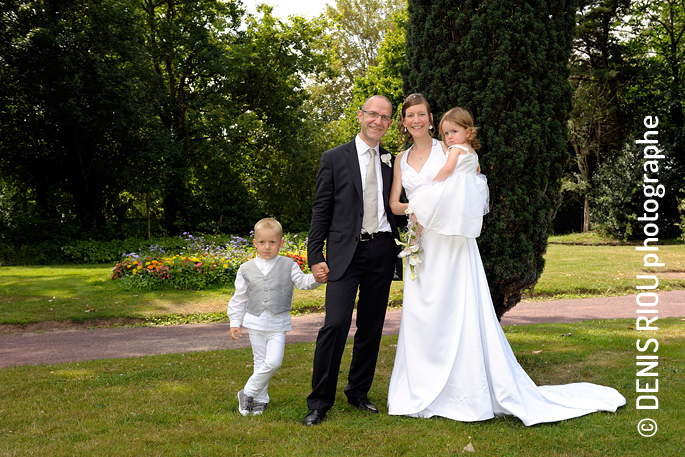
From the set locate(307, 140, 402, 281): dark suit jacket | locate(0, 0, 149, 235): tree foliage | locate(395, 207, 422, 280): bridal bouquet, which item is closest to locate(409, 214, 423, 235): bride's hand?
locate(395, 207, 422, 280): bridal bouquet

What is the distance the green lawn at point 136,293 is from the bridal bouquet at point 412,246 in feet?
17.7

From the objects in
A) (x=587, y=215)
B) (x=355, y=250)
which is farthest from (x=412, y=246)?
(x=587, y=215)

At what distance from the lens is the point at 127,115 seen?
1817 cm

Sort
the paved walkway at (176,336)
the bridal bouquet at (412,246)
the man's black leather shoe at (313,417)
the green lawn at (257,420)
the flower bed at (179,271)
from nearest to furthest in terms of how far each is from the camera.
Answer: the green lawn at (257,420) < the man's black leather shoe at (313,417) < the bridal bouquet at (412,246) < the paved walkway at (176,336) < the flower bed at (179,271)

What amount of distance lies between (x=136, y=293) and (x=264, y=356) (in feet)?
23.6

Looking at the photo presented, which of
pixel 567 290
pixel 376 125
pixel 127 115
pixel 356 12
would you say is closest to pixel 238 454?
pixel 376 125

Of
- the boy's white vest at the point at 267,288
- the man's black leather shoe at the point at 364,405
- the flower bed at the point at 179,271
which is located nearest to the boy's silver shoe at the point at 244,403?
the boy's white vest at the point at 267,288

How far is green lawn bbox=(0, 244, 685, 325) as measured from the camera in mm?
8727

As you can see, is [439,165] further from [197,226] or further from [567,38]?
[197,226]

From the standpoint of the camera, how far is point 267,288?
13.1 feet

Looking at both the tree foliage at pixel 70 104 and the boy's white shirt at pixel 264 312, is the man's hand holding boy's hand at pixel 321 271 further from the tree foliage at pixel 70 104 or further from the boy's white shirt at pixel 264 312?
the tree foliage at pixel 70 104

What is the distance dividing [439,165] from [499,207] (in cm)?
119

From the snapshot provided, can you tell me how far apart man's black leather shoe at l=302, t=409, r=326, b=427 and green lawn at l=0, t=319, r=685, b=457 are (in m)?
0.06

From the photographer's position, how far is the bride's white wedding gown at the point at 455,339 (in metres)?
3.86
